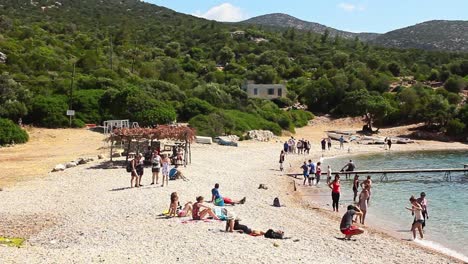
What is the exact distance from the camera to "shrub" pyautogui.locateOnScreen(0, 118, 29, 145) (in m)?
34.9

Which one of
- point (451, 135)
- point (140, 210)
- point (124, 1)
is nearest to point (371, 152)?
point (451, 135)

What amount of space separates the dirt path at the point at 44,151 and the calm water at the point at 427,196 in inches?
605

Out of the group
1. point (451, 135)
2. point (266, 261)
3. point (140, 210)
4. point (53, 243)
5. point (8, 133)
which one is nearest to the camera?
point (266, 261)

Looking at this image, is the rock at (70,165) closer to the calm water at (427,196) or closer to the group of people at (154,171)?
the group of people at (154,171)

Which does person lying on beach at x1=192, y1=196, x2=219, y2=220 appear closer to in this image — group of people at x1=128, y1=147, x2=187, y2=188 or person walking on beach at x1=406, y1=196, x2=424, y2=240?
group of people at x1=128, y1=147, x2=187, y2=188

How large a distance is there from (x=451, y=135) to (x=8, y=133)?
4449 cm

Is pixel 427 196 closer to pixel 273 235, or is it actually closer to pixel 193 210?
pixel 273 235

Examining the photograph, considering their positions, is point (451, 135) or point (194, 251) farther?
point (451, 135)

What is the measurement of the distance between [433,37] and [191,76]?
134 meters

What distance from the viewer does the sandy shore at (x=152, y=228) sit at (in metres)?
12.1

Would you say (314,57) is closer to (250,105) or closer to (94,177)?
(250,105)

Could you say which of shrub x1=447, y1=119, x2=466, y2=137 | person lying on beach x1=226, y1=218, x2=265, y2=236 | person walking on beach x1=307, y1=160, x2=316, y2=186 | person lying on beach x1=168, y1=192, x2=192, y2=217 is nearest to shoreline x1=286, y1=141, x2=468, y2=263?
person walking on beach x1=307, y1=160, x2=316, y2=186

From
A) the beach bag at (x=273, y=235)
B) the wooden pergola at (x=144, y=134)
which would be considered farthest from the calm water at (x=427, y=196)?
the wooden pergola at (x=144, y=134)

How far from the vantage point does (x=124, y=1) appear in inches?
6363
